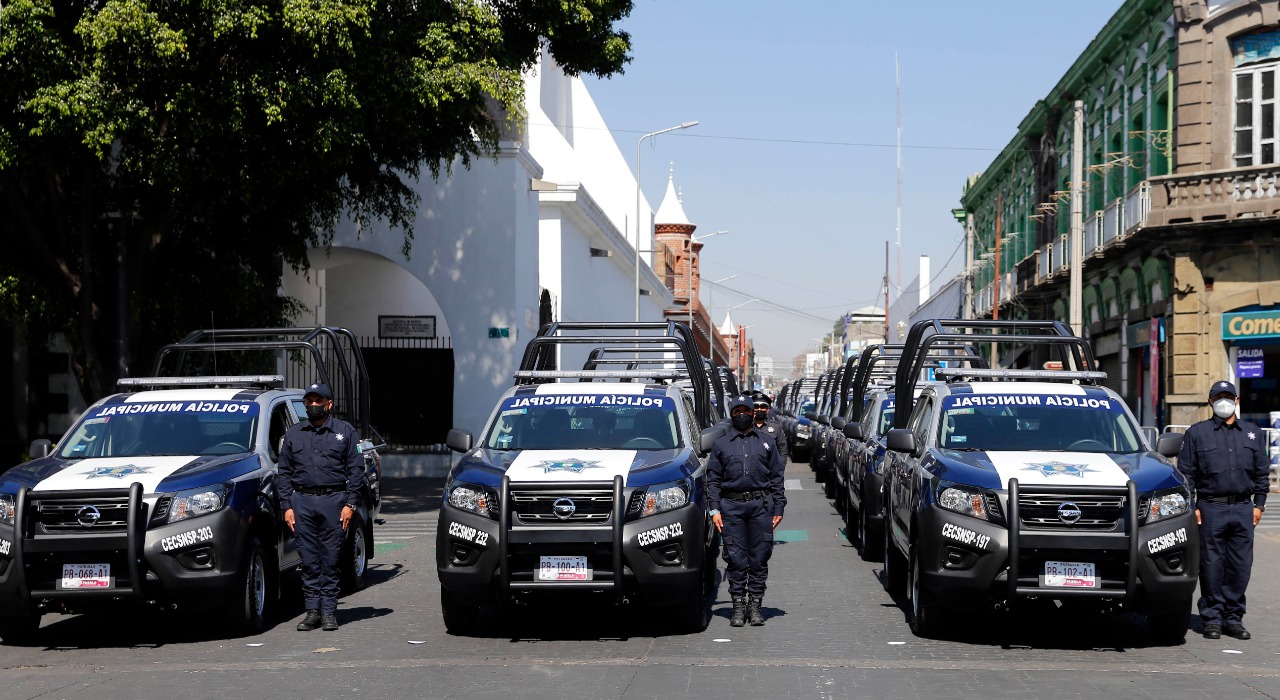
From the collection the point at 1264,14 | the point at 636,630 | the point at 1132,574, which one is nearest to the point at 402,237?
the point at 1264,14

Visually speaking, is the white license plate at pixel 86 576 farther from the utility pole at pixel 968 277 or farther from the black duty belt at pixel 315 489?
the utility pole at pixel 968 277

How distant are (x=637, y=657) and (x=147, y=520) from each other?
3.46 meters

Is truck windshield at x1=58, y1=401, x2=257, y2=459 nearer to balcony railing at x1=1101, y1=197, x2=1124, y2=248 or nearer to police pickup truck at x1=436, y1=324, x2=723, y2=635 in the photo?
police pickup truck at x1=436, y1=324, x2=723, y2=635

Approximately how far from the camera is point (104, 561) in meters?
9.95

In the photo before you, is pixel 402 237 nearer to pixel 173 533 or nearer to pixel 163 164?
pixel 163 164

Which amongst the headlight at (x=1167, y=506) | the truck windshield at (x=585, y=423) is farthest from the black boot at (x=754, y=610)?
the headlight at (x=1167, y=506)

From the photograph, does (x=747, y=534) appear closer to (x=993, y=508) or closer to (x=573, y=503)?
(x=573, y=503)

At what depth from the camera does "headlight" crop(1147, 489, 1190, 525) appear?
31.8ft

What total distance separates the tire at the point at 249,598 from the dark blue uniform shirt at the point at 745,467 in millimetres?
3356

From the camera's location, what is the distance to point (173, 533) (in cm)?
1004

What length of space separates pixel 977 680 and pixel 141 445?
21.6 feet

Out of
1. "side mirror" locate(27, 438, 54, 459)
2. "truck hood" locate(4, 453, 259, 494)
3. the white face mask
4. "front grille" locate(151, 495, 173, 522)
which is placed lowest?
"front grille" locate(151, 495, 173, 522)

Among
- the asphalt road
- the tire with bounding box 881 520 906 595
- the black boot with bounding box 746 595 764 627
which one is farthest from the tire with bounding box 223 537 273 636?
the tire with bounding box 881 520 906 595

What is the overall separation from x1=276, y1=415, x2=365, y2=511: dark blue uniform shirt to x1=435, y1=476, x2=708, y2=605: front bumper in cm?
106
